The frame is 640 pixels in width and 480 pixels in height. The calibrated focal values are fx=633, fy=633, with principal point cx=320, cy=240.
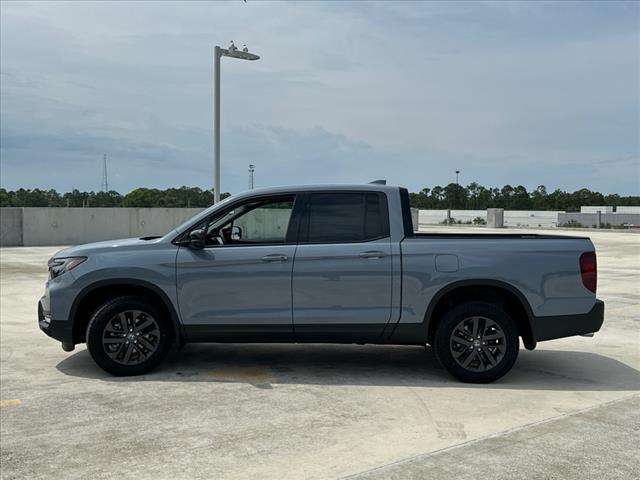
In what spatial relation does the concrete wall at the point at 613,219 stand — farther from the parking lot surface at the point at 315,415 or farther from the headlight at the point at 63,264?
the headlight at the point at 63,264

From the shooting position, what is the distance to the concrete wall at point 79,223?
1141 inches

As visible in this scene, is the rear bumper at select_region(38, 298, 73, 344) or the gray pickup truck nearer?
the gray pickup truck

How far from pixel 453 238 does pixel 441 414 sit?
1864 mm

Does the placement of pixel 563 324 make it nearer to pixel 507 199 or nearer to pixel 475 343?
pixel 475 343

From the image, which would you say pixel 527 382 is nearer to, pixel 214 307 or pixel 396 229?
pixel 396 229

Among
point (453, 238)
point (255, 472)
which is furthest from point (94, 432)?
point (453, 238)

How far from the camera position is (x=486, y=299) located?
6.31 metres

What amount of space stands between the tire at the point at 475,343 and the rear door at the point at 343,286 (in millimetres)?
610

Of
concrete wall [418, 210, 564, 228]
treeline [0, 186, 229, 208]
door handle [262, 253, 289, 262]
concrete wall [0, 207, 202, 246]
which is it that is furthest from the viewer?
concrete wall [418, 210, 564, 228]

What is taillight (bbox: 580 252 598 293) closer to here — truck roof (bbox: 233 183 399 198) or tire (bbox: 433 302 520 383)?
tire (bbox: 433 302 520 383)

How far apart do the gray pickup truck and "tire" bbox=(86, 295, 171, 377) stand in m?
0.01

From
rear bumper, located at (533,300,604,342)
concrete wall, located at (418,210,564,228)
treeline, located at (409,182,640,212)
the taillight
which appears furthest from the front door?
treeline, located at (409,182,640,212)

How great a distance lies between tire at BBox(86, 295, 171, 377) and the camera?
6270 mm

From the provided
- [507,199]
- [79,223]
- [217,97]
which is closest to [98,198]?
[79,223]
